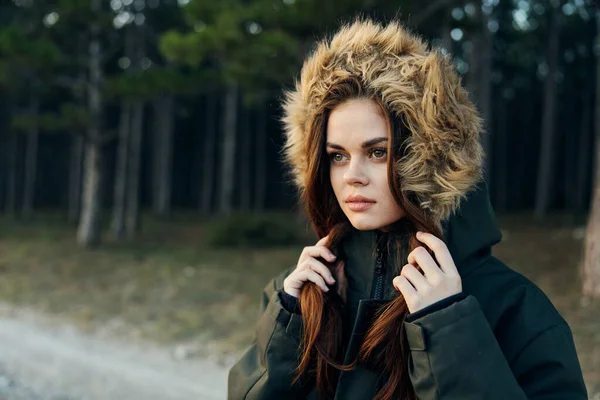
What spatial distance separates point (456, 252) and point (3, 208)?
28974mm

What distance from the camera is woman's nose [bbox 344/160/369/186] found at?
142 cm

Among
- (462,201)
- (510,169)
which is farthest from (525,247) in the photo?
(510,169)

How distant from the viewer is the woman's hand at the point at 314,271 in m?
1.49

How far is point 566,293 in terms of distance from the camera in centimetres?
695

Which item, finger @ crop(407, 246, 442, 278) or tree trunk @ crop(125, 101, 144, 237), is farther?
tree trunk @ crop(125, 101, 144, 237)

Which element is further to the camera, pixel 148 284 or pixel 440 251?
pixel 148 284

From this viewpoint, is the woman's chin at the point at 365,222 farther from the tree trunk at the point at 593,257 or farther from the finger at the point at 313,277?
the tree trunk at the point at 593,257

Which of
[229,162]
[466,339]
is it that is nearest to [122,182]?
[229,162]

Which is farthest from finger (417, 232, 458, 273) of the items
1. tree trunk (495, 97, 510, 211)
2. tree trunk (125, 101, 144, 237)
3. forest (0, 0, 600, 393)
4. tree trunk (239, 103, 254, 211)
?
tree trunk (495, 97, 510, 211)

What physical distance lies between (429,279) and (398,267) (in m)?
0.16

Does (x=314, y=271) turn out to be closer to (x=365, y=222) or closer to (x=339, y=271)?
(x=339, y=271)

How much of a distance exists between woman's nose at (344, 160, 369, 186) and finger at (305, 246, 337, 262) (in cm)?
20

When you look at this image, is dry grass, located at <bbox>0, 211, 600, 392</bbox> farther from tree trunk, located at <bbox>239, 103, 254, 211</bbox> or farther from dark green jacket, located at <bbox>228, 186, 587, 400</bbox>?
tree trunk, located at <bbox>239, 103, 254, 211</bbox>

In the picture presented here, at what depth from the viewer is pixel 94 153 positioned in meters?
13.0
